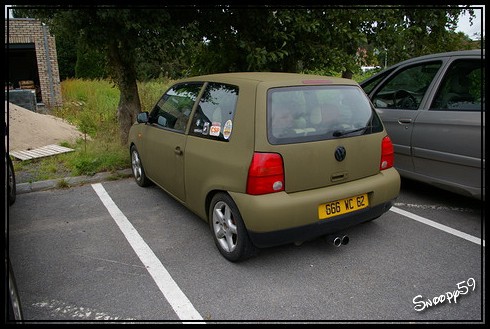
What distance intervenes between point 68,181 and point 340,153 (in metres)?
4.15

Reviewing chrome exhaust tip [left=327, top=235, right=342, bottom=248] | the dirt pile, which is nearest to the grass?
the dirt pile

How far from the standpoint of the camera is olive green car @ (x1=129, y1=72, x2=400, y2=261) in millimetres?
2857

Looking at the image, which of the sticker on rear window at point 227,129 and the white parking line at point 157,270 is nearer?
the white parking line at point 157,270

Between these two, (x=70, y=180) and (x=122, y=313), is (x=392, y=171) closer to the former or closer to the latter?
(x=122, y=313)

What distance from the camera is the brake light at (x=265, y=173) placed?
2.82 metres

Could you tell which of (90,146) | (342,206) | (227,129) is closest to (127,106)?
(90,146)

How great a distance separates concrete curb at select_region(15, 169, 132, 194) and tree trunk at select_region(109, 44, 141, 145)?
1.54m

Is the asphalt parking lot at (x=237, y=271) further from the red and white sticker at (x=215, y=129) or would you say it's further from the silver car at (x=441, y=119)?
the red and white sticker at (x=215, y=129)

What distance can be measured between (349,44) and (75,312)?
5811mm

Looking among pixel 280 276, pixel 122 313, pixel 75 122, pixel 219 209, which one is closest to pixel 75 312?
pixel 122 313

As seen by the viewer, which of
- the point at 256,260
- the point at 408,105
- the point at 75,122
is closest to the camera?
the point at 256,260

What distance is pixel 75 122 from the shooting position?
9.84m

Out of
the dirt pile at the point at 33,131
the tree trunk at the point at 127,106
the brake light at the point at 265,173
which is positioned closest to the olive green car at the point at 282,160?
the brake light at the point at 265,173

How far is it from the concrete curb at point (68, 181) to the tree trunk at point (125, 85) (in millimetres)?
1539
